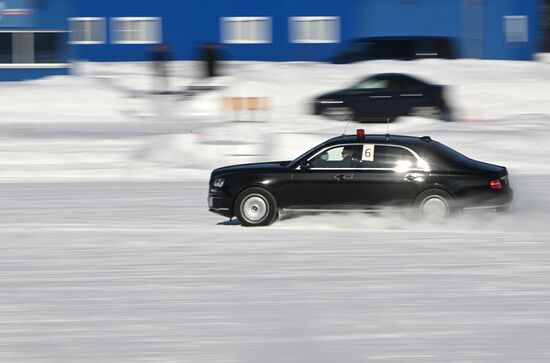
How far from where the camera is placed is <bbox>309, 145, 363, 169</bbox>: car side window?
14711 millimetres

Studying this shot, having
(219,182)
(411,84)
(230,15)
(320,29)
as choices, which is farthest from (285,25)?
(219,182)

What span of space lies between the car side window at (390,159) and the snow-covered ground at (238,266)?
676 millimetres

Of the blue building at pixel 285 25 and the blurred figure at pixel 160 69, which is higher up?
the blue building at pixel 285 25

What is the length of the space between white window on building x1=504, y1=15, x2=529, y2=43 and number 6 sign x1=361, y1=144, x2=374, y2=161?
32.0 meters

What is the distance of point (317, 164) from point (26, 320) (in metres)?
6.07

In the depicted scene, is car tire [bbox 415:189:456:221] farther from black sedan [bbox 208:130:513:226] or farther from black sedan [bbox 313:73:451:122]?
black sedan [bbox 313:73:451:122]

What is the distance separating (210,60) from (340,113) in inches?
305

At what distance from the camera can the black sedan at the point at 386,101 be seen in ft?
98.2

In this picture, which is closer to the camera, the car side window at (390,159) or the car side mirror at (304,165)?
the car side window at (390,159)

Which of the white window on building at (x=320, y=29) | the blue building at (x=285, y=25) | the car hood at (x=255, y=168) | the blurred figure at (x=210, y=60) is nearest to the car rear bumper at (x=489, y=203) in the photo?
the car hood at (x=255, y=168)

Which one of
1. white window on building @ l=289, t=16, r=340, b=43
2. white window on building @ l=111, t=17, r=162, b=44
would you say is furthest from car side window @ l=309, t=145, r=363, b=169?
white window on building @ l=111, t=17, r=162, b=44

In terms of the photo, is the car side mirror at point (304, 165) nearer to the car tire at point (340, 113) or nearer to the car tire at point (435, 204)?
the car tire at point (435, 204)

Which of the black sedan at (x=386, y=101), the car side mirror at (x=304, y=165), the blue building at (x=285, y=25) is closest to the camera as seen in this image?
the car side mirror at (x=304, y=165)

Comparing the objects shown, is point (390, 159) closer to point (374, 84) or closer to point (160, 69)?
point (374, 84)
